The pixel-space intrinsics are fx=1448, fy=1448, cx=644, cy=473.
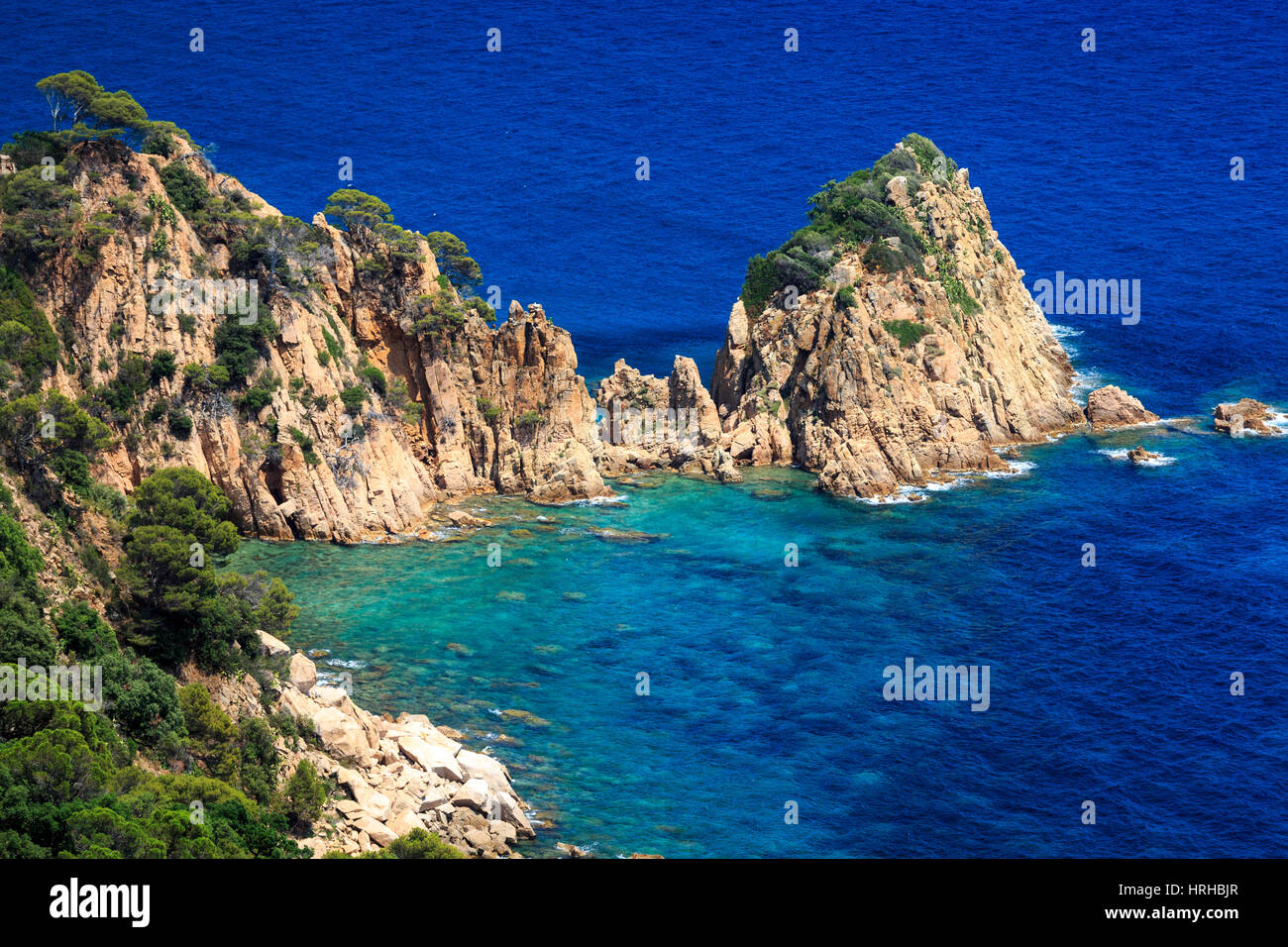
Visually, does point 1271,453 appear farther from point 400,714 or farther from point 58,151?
point 58,151

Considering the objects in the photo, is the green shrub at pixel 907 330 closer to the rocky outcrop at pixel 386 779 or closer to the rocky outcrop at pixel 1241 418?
the rocky outcrop at pixel 1241 418

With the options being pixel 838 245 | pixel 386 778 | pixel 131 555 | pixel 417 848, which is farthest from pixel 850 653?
pixel 838 245

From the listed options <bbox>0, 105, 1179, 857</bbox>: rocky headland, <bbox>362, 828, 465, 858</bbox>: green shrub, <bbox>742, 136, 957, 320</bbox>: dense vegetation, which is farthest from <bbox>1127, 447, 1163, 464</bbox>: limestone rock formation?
<bbox>362, 828, 465, 858</bbox>: green shrub

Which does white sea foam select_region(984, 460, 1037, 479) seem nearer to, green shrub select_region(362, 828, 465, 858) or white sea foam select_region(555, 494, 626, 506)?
white sea foam select_region(555, 494, 626, 506)

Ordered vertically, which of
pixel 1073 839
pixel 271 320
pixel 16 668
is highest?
pixel 271 320

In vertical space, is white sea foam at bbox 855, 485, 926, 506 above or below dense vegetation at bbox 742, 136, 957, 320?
below

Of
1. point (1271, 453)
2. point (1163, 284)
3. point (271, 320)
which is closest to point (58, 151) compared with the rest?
point (271, 320)
